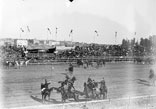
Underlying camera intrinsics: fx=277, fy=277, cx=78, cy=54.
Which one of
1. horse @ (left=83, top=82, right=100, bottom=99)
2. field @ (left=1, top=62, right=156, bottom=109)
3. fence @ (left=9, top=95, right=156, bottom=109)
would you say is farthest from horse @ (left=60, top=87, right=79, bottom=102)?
fence @ (left=9, top=95, right=156, bottom=109)

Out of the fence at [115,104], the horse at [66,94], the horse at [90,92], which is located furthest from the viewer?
the horse at [90,92]

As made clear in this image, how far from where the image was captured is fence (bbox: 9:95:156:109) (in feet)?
31.2

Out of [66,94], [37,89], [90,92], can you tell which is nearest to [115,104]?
[90,92]

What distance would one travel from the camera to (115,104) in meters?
10.7

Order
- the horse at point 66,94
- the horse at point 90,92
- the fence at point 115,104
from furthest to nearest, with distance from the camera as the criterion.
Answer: the horse at point 90,92
the horse at point 66,94
the fence at point 115,104

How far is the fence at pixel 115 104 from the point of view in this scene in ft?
31.2

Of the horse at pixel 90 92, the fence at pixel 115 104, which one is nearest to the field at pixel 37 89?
the fence at pixel 115 104

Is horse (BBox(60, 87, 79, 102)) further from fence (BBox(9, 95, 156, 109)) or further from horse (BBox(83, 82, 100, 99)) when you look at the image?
fence (BBox(9, 95, 156, 109))

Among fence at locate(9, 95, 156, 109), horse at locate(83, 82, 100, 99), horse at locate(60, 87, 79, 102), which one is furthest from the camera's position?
horse at locate(83, 82, 100, 99)

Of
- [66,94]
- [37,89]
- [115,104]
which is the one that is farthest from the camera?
[37,89]

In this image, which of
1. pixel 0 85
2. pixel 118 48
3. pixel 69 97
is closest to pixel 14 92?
pixel 0 85

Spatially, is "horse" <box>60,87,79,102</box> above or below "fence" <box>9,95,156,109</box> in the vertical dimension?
above

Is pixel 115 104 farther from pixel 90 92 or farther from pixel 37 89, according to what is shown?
pixel 37 89

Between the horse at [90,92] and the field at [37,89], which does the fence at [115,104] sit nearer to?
the field at [37,89]
